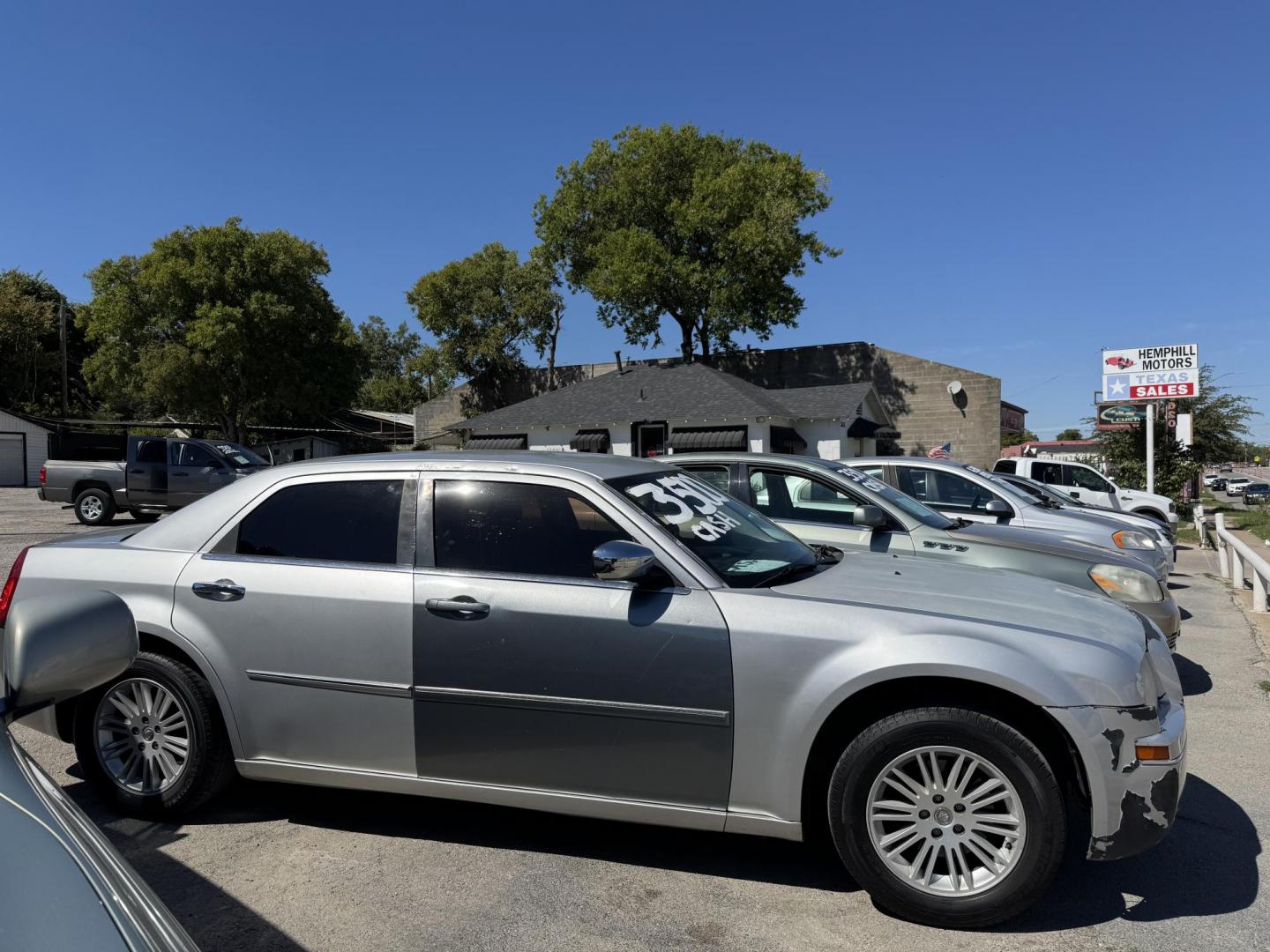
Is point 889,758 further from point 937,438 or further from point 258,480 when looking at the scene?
point 937,438

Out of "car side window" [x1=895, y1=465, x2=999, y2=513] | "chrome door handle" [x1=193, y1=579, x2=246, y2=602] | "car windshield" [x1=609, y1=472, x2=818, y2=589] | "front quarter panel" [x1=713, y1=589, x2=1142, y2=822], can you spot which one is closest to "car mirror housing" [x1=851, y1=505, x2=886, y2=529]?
"car windshield" [x1=609, y1=472, x2=818, y2=589]

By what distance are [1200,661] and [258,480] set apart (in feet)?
24.2

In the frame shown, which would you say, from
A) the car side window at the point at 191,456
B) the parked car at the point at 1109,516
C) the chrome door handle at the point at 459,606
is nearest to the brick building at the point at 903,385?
the car side window at the point at 191,456

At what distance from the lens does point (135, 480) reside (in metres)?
18.2

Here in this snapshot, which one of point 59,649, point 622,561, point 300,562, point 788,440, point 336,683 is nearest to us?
point 59,649

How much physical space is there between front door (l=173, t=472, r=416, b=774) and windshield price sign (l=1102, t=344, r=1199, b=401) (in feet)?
85.6

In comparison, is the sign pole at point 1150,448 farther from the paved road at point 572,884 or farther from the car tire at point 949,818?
the car tire at point 949,818

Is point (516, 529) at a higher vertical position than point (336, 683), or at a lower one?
higher

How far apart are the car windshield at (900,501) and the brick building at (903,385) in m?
28.1

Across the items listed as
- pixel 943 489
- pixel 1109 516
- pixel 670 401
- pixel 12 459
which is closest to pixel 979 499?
pixel 943 489

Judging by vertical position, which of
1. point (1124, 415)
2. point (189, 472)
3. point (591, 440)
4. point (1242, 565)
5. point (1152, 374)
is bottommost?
point (1242, 565)

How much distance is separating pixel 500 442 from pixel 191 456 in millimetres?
16251

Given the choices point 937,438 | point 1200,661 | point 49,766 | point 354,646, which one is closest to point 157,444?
point 49,766

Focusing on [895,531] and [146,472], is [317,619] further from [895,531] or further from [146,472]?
[146,472]
